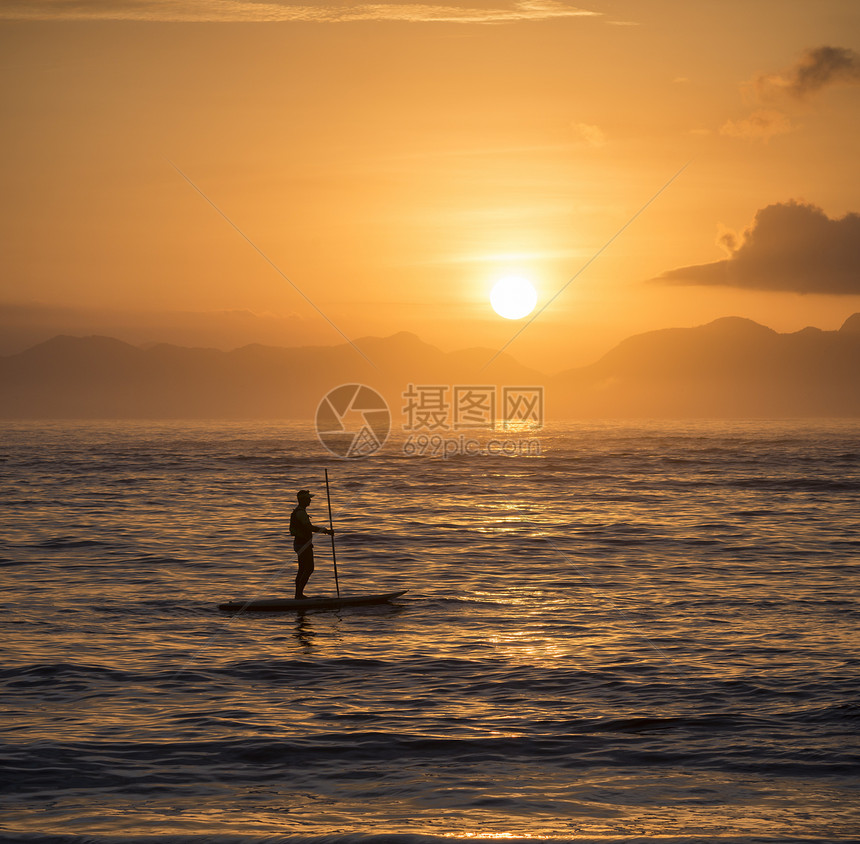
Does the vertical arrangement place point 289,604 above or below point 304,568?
below

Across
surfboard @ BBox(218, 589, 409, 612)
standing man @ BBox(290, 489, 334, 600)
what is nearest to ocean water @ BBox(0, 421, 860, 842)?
surfboard @ BBox(218, 589, 409, 612)

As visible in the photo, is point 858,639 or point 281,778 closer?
point 281,778

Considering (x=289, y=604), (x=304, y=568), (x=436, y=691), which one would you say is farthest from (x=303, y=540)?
(x=436, y=691)

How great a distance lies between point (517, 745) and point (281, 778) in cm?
328

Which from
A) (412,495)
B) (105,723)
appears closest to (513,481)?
(412,495)

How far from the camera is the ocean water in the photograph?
10.6 m

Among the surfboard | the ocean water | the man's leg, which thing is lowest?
the ocean water

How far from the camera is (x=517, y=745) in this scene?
505 inches

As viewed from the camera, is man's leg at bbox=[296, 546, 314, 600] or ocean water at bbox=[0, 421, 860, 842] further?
man's leg at bbox=[296, 546, 314, 600]

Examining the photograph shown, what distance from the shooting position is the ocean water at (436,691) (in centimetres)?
1059

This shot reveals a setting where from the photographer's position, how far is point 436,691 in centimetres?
1553

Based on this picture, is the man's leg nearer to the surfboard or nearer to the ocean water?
the surfboard

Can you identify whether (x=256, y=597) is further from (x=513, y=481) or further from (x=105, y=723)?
(x=513, y=481)

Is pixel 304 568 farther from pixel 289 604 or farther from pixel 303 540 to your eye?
pixel 289 604
